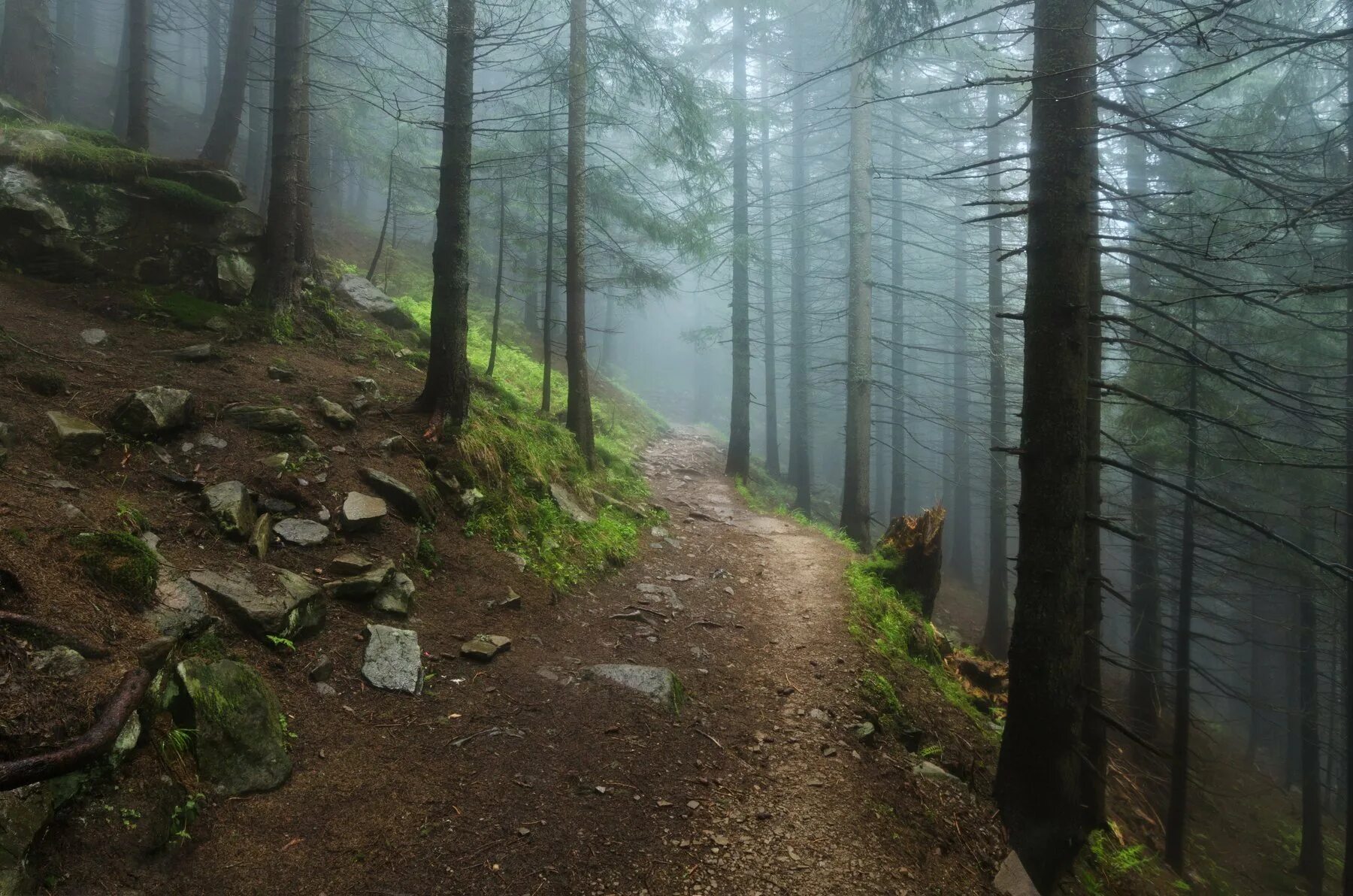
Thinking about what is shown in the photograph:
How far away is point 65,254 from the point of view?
23.4 feet

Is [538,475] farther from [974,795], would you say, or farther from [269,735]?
[974,795]

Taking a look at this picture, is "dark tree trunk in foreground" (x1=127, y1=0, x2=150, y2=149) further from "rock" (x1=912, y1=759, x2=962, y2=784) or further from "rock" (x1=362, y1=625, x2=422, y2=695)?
"rock" (x1=912, y1=759, x2=962, y2=784)

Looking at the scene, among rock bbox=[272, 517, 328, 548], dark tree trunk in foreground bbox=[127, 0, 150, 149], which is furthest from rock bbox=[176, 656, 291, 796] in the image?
dark tree trunk in foreground bbox=[127, 0, 150, 149]

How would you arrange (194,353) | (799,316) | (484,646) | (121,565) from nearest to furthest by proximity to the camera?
(121,565)
(484,646)
(194,353)
(799,316)

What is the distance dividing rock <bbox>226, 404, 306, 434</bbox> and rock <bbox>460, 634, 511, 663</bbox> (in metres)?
2.90

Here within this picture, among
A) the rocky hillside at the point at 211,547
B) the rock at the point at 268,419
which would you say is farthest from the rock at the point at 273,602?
the rock at the point at 268,419

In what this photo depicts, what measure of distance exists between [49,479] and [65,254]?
471cm

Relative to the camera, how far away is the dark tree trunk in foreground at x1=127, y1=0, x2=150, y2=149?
10.4m

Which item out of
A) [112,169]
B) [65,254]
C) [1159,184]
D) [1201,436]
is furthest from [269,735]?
[1159,184]

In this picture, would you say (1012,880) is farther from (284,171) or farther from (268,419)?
(284,171)

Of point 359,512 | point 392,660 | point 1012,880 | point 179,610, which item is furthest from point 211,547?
point 1012,880

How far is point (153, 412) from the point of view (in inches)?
206

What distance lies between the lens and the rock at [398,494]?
6148 millimetres

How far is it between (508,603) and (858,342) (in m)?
10.4
